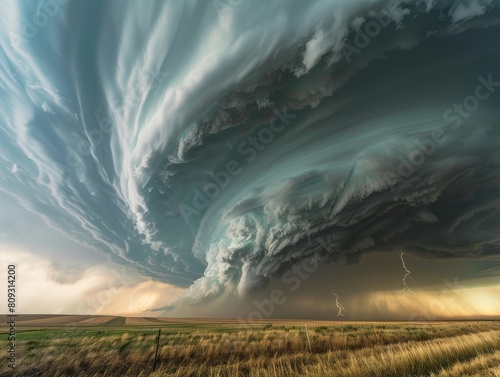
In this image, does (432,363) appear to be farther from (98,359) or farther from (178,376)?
(98,359)

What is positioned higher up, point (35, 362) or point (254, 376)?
point (35, 362)

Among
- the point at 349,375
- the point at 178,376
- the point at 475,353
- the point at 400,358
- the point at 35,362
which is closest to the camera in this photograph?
the point at 349,375

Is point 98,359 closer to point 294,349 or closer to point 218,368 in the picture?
point 218,368

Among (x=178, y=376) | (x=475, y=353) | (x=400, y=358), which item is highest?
(x=178, y=376)

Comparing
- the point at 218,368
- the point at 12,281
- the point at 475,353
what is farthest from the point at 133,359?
the point at 475,353

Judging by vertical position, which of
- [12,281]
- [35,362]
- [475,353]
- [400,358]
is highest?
[12,281]

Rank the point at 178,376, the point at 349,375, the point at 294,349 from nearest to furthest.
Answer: the point at 349,375
the point at 178,376
the point at 294,349

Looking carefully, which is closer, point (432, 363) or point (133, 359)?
point (432, 363)

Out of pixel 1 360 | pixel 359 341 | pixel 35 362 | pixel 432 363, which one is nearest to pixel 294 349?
pixel 359 341

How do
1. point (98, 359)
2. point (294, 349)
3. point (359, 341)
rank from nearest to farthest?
point (98, 359) → point (294, 349) → point (359, 341)
